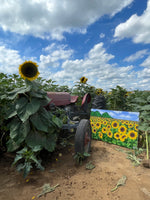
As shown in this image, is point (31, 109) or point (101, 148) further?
point (101, 148)

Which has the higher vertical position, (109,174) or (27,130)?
(27,130)

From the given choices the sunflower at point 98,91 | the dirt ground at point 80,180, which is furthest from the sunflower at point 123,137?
the sunflower at point 98,91

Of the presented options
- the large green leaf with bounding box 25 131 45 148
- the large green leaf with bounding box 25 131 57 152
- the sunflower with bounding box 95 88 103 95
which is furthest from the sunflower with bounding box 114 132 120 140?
the sunflower with bounding box 95 88 103 95

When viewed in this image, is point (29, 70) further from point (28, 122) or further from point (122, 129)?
point (122, 129)

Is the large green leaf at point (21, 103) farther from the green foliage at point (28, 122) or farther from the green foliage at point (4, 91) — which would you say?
the green foliage at point (4, 91)

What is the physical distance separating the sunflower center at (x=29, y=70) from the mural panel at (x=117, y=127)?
88.1 inches

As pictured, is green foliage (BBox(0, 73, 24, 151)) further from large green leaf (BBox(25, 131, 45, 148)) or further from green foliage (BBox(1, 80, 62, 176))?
large green leaf (BBox(25, 131, 45, 148))

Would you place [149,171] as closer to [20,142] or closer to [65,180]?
[65,180]

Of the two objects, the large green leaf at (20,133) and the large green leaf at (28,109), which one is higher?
the large green leaf at (28,109)

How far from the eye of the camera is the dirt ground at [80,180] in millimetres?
1390

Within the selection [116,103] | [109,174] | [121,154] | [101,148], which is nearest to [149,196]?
[109,174]

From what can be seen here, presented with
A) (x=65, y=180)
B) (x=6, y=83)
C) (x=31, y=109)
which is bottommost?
(x=65, y=180)

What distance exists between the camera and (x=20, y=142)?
1.70 m

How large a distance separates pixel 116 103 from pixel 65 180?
374 centimetres
